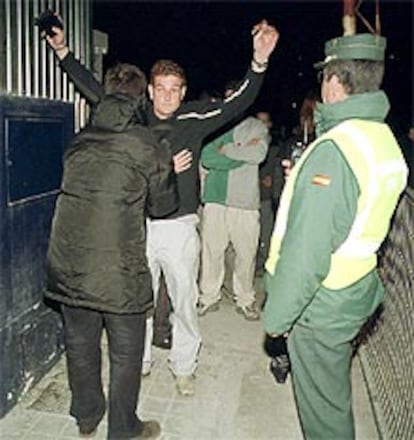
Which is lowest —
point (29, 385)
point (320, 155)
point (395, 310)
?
point (29, 385)

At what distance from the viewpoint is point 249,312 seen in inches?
226

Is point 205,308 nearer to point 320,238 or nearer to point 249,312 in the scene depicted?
point 249,312

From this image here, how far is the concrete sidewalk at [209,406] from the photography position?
12.1 feet

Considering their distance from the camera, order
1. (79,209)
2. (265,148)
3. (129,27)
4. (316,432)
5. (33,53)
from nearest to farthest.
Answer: (316,432)
(79,209)
(33,53)
(265,148)
(129,27)

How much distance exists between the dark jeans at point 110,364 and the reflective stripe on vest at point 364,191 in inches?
40.1

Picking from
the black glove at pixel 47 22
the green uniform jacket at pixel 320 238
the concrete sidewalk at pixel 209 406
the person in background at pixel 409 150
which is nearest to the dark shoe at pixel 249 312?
the concrete sidewalk at pixel 209 406

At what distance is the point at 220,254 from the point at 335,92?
3279 mm

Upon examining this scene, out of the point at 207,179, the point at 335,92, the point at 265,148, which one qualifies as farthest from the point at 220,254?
the point at 335,92

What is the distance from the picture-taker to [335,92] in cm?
273

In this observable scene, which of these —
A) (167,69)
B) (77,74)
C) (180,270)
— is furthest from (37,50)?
(180,270)

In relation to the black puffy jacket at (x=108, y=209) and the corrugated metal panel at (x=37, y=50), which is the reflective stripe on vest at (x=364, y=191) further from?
the corrugated metal panel at (x=37, y=50)

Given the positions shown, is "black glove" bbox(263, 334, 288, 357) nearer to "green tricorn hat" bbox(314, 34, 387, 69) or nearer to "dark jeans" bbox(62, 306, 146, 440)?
"dark jeans" bbox(62, 306, 146, 440)

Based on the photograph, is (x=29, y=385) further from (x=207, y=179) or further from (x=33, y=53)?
(x=207, y=179)

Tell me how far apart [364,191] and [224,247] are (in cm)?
334
